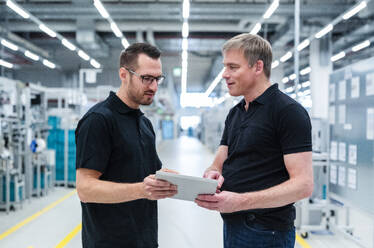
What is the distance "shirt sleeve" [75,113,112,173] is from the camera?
1.48 metres

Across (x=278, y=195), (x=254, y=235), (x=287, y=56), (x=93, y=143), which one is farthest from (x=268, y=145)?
(x=287, y=56)

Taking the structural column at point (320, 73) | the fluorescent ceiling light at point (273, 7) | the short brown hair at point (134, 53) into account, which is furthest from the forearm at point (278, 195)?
the structural column at point (320, 73)

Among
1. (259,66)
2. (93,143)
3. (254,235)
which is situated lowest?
(254,235)

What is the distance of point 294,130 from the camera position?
1421mm

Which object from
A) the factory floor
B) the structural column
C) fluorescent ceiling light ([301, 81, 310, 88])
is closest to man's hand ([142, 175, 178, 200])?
the factory floor

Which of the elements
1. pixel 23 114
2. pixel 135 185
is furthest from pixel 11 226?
pixel 135 185

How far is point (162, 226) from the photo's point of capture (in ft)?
15.6

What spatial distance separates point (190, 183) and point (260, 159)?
414 millimetres

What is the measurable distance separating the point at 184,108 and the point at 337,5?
27.4m

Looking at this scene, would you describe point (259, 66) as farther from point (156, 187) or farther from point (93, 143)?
point (93, 143)

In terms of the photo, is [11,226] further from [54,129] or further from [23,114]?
[54,129]

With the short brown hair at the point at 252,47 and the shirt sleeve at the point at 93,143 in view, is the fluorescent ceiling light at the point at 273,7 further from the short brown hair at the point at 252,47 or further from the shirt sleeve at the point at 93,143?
the shirt sleeve at the point at 93,143

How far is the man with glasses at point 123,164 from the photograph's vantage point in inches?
56.7

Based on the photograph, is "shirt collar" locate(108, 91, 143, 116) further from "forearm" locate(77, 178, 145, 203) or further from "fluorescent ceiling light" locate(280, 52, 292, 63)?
"fluorescent ceiling light" locate(280, 52, 292, 63)
